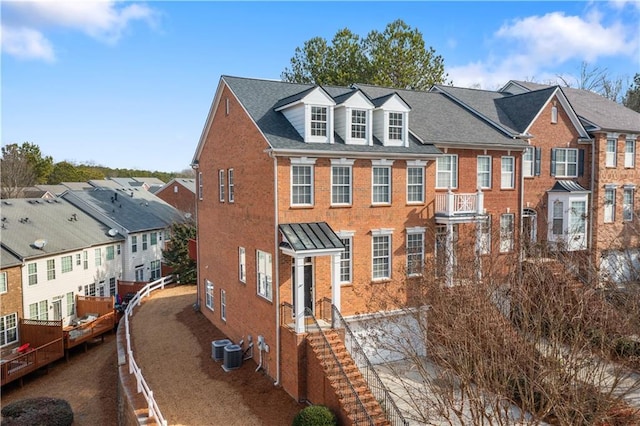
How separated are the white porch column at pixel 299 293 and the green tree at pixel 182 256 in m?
22.5

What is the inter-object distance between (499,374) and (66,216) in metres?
37.1

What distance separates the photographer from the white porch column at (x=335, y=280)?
18.7 meters

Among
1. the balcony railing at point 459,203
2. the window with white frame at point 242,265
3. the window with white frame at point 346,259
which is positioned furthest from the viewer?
the window with white frame at point 242,265

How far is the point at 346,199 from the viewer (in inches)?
792

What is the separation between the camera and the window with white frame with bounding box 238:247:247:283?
22084 mm

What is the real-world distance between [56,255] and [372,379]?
25975mm

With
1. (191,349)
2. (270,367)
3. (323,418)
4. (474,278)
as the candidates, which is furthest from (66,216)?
(474,278)

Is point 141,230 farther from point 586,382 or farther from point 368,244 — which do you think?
point 586,382

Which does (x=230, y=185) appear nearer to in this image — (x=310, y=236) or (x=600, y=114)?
(x=310, y=236)

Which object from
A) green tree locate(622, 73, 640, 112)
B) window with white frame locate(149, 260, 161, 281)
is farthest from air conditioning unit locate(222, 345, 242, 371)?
green tree locate(622, 73, 640, 112)

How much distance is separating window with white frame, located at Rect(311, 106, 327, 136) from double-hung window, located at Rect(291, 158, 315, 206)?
1.50m

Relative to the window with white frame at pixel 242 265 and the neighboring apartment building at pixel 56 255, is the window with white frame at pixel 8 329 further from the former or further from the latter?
the window with white frame at pixel 242 265

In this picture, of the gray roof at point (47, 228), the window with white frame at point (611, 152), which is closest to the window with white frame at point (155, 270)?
the gray roof at point (47, 228)

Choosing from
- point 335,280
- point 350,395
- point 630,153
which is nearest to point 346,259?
point 335,280
